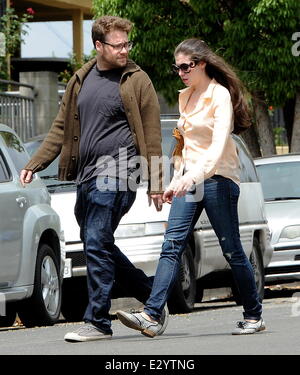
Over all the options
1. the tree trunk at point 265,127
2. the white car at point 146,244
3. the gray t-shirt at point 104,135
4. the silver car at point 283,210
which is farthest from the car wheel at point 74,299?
the tree trunk at point 265,127

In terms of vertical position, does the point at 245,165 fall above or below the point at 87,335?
above

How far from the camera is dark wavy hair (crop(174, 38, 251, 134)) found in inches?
347

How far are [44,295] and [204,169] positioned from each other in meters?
3.48

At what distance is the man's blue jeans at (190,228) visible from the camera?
8.66 m

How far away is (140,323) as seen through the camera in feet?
28.2

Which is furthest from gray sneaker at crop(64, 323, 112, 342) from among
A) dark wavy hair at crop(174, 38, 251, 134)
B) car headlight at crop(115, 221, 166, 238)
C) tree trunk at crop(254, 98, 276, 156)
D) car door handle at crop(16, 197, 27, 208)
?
tree trunk at crop(254, 98, 276, 156)

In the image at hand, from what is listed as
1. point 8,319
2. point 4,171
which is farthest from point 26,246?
point 8,319

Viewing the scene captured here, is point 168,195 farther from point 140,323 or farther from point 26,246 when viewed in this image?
point 26,246

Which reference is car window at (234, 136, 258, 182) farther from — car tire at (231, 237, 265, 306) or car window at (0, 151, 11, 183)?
car window at (0, 151, 11, 183)

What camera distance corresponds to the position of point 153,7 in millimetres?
22078

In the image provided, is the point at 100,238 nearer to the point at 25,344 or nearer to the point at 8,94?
the point at 25,344

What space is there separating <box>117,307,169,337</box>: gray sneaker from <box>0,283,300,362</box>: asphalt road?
0.06 meters

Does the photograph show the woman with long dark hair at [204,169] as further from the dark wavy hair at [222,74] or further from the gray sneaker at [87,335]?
the gray sneaker at [87,335]

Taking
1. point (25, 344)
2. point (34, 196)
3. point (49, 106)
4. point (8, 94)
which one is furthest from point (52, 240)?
point (49, 106)
